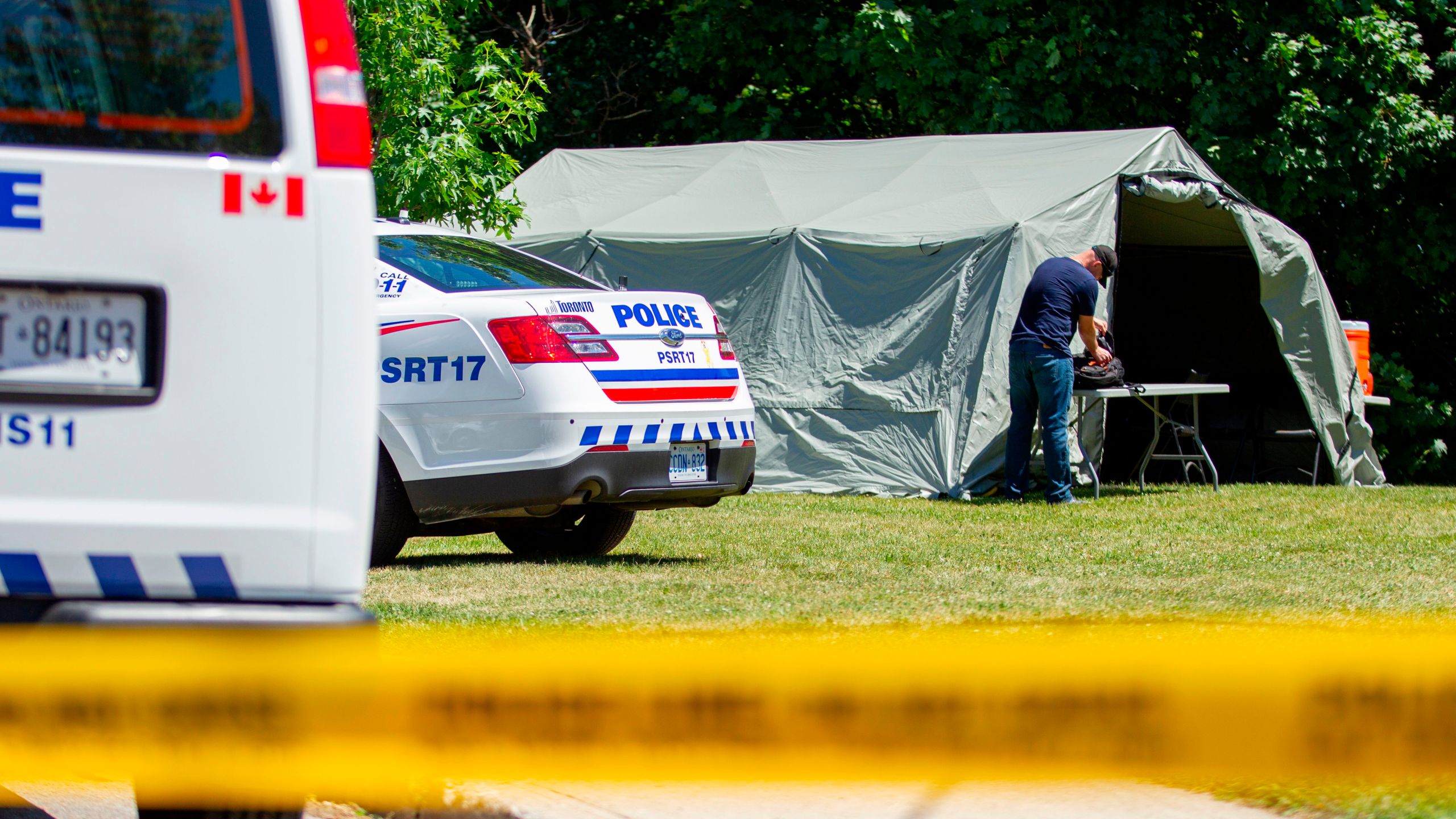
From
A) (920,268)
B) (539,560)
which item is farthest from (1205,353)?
(539,560)

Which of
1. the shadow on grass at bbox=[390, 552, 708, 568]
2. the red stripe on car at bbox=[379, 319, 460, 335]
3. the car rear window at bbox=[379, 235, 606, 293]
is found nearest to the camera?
the red stripe on car at bbox=[379, 319, 460, 335]

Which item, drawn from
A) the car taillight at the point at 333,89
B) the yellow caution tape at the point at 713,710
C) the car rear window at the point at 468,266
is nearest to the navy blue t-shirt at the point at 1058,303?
the car rear window at the point at 468,266

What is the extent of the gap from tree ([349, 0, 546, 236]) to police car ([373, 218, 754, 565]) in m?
5.27

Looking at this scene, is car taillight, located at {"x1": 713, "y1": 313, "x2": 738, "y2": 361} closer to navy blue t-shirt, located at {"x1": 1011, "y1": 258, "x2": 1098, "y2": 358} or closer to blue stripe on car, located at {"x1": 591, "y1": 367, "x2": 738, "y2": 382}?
blue stripe on car, located at {"x1": 591, "y1": 367, "x2": 738, "y2": 382}

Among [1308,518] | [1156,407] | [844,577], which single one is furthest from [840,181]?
[844,577]

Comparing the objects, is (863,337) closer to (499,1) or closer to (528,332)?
(528,332)

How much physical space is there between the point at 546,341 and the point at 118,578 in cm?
397

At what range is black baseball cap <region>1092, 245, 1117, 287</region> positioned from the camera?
1065cm

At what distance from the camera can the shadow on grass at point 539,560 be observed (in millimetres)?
7281

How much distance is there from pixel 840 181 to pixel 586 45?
10.7 metres

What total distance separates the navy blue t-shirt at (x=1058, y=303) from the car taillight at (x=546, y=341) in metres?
4.78

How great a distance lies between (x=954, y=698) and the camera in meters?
2.33

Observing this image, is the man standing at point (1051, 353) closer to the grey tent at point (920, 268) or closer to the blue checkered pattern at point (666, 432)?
the grey tent at point (920, 268)

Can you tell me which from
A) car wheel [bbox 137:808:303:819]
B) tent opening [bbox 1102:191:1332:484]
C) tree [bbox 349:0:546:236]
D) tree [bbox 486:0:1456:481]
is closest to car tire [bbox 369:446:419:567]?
car wheel [bbox 137:808:303:819]
